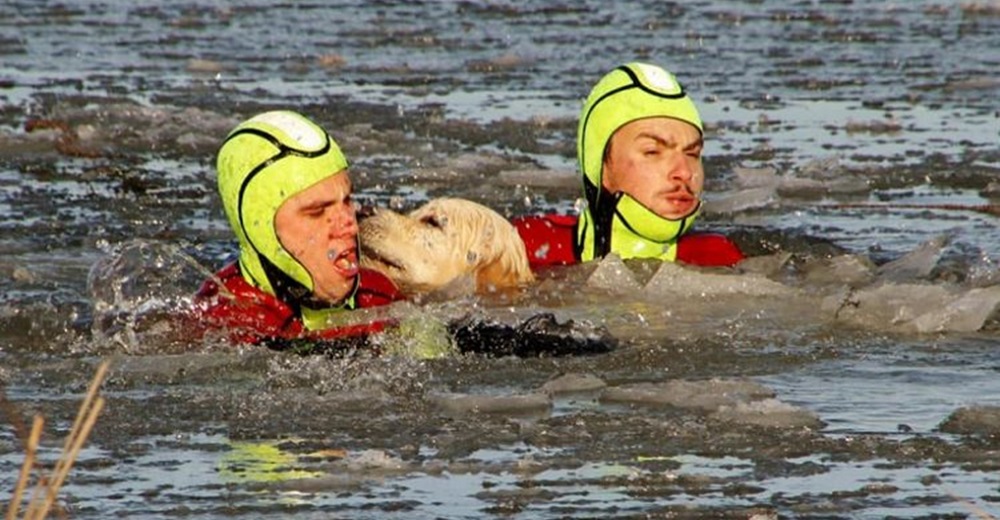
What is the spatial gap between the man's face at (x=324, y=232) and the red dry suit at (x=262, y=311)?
0.21 m

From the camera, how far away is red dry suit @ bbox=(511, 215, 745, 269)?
10172mm

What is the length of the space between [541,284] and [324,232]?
1469mm

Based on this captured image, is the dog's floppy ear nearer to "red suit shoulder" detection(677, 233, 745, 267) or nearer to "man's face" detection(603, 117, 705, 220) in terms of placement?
"man's face" detection(603, 117, 705, 220)

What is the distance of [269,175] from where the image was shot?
850 centimetres

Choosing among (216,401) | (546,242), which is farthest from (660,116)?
(216,401)

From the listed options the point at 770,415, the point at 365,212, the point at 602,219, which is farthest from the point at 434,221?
the point at 770,415

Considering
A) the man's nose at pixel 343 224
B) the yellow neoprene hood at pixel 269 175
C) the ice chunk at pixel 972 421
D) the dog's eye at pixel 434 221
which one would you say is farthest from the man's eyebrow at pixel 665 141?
the ice chunk at pixel 972 421

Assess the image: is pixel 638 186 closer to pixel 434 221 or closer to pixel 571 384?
pixel 434 221

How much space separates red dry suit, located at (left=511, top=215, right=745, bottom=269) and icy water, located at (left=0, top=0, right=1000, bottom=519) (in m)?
0.20

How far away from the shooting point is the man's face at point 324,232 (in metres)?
8.44

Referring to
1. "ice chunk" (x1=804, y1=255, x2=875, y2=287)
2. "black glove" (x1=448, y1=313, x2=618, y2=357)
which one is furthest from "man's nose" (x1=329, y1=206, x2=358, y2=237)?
"ice chunk" (x1=804, y1=255, x2=875, y2=287)

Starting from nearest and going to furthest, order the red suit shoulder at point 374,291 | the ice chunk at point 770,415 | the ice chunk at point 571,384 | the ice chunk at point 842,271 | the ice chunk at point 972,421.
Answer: the ice chunk at point 972,421 < the ice chunk at point 770,415 < the ice chunk at point 571,384 < the red suit shoulder at point 374,291 < the ice chunk at point 842,271

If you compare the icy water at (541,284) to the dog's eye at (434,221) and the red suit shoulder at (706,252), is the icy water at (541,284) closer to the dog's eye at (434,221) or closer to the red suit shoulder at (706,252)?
the red suit shoulder at (706,252)

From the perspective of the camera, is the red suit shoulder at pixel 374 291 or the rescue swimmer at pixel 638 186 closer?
the red suit shoulder at pixel 374 291
